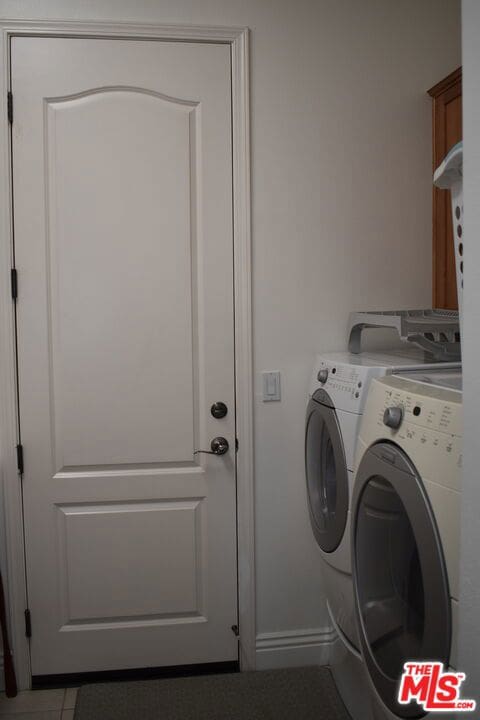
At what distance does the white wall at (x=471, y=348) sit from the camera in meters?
0.95

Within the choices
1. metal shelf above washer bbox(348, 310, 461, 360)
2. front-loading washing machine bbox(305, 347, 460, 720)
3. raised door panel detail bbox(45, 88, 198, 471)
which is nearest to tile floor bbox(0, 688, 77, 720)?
raised door panel detail bbox(45, 88, 198, 471)

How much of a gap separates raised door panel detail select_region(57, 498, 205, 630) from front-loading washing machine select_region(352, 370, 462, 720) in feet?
2.90

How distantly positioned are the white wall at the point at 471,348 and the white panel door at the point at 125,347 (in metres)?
1.49

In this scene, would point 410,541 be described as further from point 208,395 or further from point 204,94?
point 204,94

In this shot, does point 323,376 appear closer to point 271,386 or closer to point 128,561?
point 271,386

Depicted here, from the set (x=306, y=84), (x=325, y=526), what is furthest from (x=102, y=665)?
(x=306, y=84)

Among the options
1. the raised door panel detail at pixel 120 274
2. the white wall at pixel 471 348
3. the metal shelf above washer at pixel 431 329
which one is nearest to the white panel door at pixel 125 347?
the raised door panel detail at pixel 120 274

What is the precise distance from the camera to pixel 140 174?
7.75ft

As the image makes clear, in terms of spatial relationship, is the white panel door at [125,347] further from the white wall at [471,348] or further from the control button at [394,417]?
the white wall at [471,348]

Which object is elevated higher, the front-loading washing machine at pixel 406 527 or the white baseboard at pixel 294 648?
the front-loading washing machine at pixel 406 527

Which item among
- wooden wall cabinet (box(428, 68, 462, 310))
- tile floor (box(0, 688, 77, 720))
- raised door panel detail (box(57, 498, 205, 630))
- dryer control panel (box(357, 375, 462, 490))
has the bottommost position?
tile floor (box(0, 688, 77, 720))

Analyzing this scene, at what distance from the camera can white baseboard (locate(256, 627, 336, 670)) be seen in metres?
2.48

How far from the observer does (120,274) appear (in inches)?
93.5

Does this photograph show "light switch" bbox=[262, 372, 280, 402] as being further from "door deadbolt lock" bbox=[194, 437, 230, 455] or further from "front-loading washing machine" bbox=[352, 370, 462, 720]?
"front-loading washing machine" bbox=[352, 370, 462, 720]
